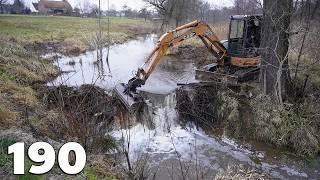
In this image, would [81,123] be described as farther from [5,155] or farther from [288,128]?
[288,128]

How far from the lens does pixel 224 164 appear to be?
8.55 metres

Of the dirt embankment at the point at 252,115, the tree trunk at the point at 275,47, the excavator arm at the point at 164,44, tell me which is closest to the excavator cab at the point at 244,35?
the excavator arm at the point at 164,44

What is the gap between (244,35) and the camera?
46.8 feet

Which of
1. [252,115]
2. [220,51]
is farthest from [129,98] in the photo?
[220,51]

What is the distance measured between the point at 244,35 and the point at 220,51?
1348 mm

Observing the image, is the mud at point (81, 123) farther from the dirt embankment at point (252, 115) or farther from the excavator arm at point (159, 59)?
the dirt embankment at point (252, 115)

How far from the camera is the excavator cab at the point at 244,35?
14.2 metres

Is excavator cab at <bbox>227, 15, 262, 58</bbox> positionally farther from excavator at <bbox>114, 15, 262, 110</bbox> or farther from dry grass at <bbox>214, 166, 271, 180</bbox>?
dry grass at <bbox>214, 166, 271, 180</bbox>

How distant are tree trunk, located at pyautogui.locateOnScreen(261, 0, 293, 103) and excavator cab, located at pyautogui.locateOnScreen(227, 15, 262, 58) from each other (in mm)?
2666

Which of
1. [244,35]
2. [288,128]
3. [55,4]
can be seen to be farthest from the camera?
[55,4]

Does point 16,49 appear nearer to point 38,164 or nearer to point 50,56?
point 50,56

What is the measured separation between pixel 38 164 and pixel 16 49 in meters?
13.8

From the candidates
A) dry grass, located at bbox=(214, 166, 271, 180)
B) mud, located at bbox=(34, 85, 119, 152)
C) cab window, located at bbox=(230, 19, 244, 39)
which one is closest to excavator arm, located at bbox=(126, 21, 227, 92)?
cab window, located at bbox=(230, 19, 244, 39)

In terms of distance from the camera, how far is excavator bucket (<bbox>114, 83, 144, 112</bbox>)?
11.7 metres
